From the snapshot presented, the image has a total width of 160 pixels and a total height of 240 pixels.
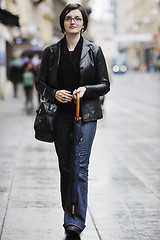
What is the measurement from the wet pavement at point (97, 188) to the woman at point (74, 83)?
35cm

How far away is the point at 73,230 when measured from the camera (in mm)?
5051

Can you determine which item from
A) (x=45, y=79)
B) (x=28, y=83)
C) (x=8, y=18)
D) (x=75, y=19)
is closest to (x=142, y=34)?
(x=28, y=83)

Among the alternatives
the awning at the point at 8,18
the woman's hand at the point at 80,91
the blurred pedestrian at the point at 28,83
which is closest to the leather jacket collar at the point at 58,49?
the woman's hand at the point at 80,91

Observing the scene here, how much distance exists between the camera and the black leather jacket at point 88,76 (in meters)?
5.01

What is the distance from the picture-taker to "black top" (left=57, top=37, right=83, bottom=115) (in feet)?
16.4

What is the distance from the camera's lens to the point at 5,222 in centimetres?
552

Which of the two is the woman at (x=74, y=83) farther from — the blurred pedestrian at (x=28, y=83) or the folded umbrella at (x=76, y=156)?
the blurred pedestrian at (x=28, y=83)

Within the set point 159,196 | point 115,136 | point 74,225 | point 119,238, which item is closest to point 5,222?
point 74,225

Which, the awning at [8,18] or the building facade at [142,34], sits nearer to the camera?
the awning at [8,18]

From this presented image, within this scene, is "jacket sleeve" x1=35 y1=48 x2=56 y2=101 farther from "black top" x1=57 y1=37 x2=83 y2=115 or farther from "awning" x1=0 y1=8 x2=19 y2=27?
"awning" x1=0 y1=8 x2=19 y2=27

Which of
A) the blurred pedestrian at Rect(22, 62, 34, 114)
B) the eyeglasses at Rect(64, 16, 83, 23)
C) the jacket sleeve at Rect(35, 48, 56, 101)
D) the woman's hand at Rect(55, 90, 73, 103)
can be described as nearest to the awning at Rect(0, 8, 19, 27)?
the blurred pedestrian at Rect(22, 62, 34, 114)

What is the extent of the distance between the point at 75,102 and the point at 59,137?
15.1 inches

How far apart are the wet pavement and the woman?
0.35m

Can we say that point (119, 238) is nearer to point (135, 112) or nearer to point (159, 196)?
point (159, 196)
